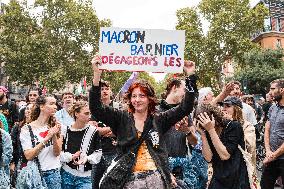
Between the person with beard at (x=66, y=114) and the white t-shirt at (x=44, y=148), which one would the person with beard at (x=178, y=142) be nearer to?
the white t-shirt at (x=44, y=148)

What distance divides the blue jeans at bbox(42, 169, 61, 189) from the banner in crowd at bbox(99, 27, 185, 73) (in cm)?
155

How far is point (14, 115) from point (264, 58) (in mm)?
37454

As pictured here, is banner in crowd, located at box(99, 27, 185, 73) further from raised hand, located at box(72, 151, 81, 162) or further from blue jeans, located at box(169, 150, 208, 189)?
raised hand, located at box(72, 151, 81, 162)

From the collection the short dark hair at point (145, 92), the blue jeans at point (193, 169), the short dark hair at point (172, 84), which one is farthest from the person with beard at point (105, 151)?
the short dark hair at point (145, 92)

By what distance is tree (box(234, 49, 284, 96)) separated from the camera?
4372 cm

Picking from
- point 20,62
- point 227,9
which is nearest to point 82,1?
point 20,62


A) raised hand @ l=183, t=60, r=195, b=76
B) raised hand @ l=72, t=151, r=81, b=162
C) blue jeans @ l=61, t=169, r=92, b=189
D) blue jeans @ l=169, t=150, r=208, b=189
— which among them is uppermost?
raised hand @ l=183, t=60, r=195, b=76

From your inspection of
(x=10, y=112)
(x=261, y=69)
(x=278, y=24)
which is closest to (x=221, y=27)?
(x=261, y=69)

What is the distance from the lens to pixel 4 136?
202 inches

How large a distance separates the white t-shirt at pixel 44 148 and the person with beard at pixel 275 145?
9.58 feet

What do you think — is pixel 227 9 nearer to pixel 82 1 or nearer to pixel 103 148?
pixel 82 1

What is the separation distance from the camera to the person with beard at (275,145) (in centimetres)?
657

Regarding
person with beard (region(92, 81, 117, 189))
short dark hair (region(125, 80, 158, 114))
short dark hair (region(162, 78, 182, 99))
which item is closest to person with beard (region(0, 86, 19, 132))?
person with beard (region(92, 81, 117, 189))

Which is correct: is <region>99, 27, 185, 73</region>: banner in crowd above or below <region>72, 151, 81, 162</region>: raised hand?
above
